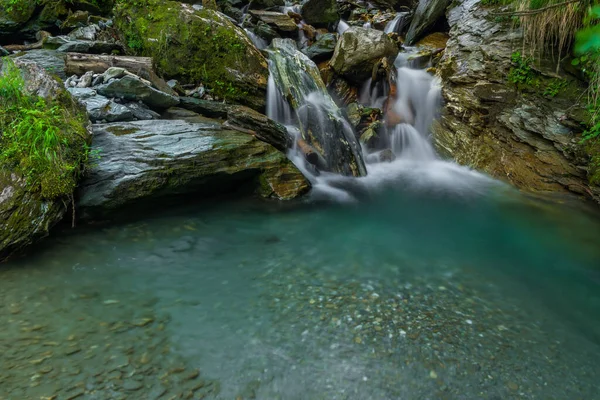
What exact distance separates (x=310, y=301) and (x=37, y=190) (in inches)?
130

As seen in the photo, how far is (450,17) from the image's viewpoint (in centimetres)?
1022

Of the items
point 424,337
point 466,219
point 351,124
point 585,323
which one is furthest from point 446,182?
point 424,337

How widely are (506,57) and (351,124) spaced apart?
3.53m

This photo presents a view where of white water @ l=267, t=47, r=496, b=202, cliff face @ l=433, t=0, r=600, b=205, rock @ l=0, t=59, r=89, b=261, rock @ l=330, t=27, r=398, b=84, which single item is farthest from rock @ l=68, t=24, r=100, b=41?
cliff face @ l=433, t=0, r=600, b=205

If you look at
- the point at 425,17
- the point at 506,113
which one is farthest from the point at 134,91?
the point at 425,17

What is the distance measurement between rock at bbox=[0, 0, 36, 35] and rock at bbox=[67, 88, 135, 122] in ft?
21.7

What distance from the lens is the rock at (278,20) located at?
11.6 meters

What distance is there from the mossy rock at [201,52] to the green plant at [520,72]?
5.32 meters

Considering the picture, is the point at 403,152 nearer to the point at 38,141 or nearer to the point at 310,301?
the point at 310,301

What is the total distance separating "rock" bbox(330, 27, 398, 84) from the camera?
9500mm

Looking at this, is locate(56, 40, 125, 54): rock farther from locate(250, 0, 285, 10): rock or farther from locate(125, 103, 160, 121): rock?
locate(250, 0, 285, 10): rock

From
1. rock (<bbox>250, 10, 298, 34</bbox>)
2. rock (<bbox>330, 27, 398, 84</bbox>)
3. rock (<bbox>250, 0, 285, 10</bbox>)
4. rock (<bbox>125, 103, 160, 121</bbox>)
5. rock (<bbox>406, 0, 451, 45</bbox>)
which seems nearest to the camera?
rock (<bbox>125, 103, 160, 121</bbox>)

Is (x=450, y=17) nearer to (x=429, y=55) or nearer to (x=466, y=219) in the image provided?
(x=429, y=55)

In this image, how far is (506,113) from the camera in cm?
726
